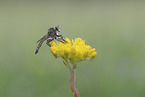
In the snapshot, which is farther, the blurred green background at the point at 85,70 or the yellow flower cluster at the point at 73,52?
the blurred green background at the point at 85,70

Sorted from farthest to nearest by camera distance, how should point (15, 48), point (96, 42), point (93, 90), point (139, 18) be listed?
point (139, 18) → point (96, 42) → point (15, 48) → point (93, 90)

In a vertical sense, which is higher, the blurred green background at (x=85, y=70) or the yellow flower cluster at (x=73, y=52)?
the blurred green background at (x=85, y=70)

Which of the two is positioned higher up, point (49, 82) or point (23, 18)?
point (23, 18)

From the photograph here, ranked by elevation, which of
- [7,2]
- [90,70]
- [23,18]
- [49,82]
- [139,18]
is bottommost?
[49,82]

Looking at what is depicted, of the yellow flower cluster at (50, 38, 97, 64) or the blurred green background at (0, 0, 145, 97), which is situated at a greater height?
the blurred green background at (0, 0, 145, 97)

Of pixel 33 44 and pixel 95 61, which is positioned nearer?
pixel 95 61

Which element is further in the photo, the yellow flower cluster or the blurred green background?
the blurred green background

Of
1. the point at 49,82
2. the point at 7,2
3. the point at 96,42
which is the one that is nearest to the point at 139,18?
the point at 96,42

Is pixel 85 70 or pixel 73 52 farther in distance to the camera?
pixel 85 70

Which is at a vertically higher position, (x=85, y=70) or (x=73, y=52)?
(x=85, y=70)

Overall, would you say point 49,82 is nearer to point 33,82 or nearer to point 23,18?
point 33,82

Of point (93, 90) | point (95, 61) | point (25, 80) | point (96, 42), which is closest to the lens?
point (93, 90)
